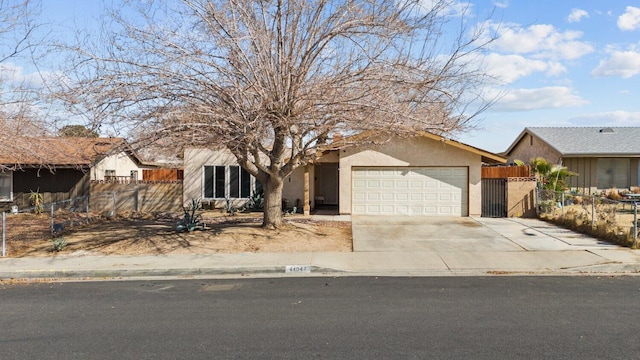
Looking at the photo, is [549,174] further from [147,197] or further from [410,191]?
[147,197]

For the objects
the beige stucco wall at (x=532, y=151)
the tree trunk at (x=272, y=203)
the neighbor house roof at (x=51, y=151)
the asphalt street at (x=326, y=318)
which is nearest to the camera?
the asphalt street at (x=326, y=318)

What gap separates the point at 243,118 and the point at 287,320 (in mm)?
5448

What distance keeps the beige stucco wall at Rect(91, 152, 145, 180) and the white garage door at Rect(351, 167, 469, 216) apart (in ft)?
35.7

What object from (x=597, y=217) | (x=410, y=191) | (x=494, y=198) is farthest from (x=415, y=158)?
(x=597, y=217)

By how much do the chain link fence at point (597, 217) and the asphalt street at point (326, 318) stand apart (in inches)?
146

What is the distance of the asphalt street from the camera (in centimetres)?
521

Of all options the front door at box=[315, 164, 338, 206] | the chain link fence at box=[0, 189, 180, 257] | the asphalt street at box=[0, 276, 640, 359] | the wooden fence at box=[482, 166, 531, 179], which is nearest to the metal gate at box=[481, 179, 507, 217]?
the wooden fence at box=[482, 166, 531, 179]

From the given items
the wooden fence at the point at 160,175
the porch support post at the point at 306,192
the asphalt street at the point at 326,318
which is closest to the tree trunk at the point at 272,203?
the asphalt street at the point at 326,318

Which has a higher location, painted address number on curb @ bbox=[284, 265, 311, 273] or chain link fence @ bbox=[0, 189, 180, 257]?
chain link fence @ bbox=[0, 189, 180, 257]

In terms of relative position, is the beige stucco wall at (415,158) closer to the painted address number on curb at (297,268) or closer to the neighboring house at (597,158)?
the painted address number on curb at (297,268)

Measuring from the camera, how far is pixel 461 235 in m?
13.7

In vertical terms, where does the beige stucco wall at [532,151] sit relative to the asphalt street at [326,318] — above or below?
above

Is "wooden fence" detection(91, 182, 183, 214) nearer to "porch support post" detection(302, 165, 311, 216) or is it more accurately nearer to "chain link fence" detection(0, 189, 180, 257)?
"chain link fence" detection(0, 189, 180, 257)

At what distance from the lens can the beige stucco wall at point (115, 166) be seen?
22.8m
